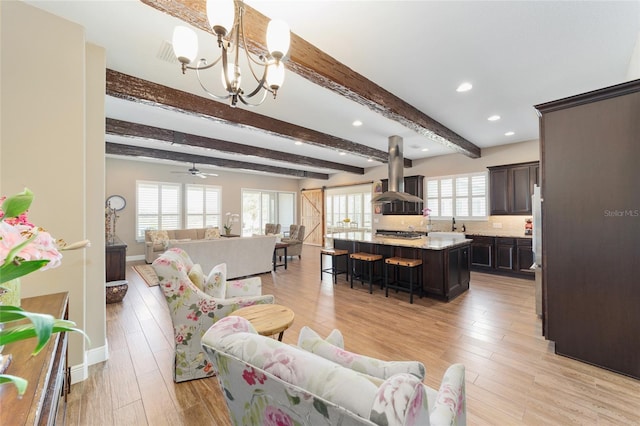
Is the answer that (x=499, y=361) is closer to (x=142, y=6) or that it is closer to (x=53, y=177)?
(x=53, y=177)

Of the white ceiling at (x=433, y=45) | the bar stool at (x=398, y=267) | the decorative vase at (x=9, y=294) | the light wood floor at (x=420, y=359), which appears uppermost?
the white ceiling at (x=433, y=45)

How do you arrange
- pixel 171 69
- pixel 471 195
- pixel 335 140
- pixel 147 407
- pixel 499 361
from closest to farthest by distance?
pixel 147 407
pixel 499 361
pixel 171 69
pixel 335 140
pixel 471 195

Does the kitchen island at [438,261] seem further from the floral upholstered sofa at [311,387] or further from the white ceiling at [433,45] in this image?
the floral upholstered sofa at [311,387]

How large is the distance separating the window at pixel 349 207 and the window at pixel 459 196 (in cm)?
236

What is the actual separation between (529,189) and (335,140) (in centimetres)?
415

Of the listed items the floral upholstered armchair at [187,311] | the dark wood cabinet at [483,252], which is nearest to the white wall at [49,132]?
the floral upholstered armchair at [187,311]

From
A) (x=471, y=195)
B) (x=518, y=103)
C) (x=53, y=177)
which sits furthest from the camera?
(x=471, y=195)

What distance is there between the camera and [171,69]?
2.82 metres

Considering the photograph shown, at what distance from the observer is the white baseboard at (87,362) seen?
209 centimetres

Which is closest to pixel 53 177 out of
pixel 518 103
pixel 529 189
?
pixel 518 103

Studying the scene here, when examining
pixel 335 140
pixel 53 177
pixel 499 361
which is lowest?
pixel 499 361

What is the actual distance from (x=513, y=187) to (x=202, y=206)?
8.75 m

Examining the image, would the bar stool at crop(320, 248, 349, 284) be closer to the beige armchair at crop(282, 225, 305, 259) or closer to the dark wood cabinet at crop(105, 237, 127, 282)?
the beige armchair at crop(282, 225, 305, 259)

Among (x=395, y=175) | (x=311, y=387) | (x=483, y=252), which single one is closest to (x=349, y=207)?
(x=395, y=175)
